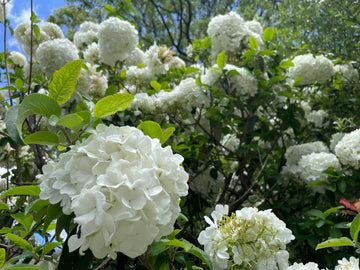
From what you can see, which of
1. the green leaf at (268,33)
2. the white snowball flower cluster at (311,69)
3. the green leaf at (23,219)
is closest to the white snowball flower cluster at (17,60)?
the green leaf at (268,33)

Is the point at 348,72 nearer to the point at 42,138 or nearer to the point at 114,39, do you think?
the point at 114,39

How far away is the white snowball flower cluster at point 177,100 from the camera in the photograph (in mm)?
2736

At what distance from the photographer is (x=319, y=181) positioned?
242 centimetres

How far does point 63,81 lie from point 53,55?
1694 mm

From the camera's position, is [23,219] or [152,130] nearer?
[152,130]

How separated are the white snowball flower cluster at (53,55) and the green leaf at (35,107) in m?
1.73

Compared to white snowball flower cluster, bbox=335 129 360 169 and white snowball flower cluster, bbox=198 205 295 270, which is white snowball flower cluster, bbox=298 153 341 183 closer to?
white snowball flower cluster, bbox=335 129 360 169

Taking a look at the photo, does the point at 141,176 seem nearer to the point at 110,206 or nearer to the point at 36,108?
the point at 110,206

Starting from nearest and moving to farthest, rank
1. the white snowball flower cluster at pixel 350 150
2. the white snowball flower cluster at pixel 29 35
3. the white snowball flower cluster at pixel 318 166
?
the white snowball flower cluster at pixel 350 150 → the white snowball flower cluster at pixel 318 166 → the white snowball flower cluster at pixel 29 35

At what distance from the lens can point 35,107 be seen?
94 centimetres

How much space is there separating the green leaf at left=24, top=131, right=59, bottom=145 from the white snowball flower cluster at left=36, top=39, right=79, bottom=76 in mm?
1720

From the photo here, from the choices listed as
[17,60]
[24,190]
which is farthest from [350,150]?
[17,60]

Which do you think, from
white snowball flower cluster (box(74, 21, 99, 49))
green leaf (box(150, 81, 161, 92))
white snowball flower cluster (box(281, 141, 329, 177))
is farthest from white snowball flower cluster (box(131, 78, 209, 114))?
white snowball flower cluster (box(74, 21, 99, 49))

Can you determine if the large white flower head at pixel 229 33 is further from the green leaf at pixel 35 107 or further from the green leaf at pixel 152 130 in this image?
the green leaf at pixel 35 107
